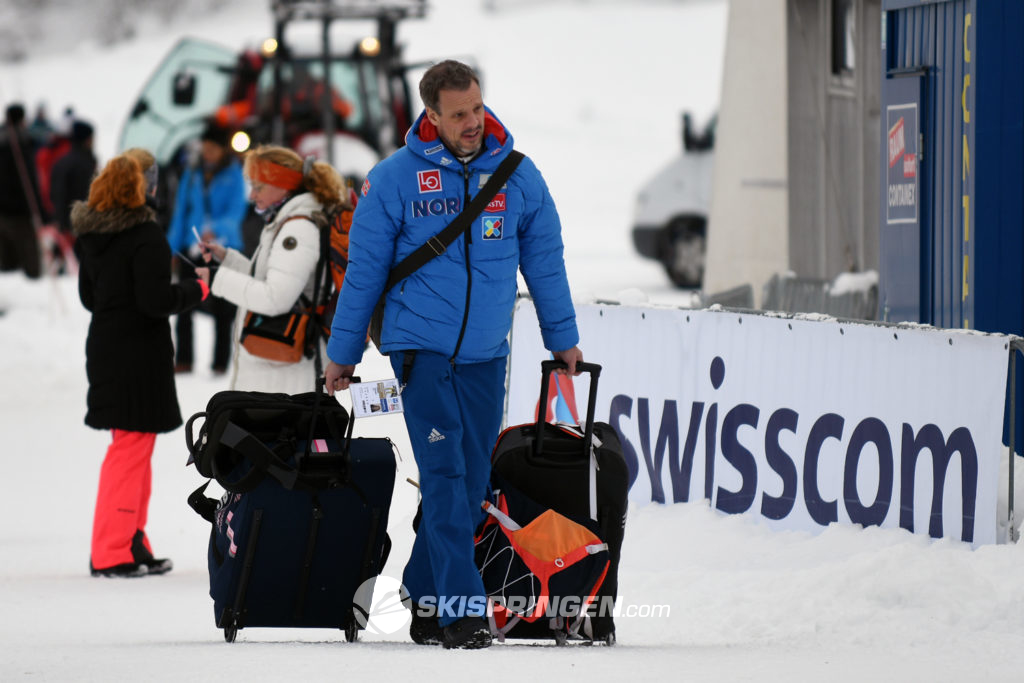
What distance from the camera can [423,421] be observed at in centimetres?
451

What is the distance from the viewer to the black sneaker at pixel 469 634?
446cm

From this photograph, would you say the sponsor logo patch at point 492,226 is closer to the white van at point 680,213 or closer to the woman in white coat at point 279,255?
the woman in white coat at point 279,255

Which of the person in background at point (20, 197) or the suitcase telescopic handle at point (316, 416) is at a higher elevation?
the person in background at point (20, 197)

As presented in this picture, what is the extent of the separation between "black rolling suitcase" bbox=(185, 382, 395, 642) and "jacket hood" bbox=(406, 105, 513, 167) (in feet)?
2.71

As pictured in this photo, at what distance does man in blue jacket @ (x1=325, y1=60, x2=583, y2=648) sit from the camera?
448cm

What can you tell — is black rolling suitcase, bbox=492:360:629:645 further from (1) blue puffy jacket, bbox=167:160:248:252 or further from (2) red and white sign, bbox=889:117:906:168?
(1) blue puffy jacket, bbox=167:160:248:252

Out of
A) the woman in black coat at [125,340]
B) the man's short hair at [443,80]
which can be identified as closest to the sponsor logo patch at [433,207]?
the man's short hair at [443,80]

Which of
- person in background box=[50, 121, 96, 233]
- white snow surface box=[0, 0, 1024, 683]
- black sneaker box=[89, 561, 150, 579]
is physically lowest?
black sneaker box=[89, 561, 150, 579]

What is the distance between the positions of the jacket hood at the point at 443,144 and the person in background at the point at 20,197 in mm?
14560

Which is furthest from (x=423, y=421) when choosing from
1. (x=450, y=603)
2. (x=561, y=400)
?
(x=561, y=400)

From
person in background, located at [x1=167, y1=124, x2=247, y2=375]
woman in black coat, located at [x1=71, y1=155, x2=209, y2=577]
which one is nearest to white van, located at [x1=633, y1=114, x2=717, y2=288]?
person in background, located at [x1=167, y1=124, x2=247, y2=375]

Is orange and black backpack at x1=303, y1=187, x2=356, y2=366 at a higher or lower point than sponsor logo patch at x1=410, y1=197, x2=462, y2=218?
lower

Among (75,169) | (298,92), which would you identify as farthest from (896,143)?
(75,169)

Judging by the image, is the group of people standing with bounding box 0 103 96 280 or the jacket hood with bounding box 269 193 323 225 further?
the group of people standing with bounding box 0 103 96 280
